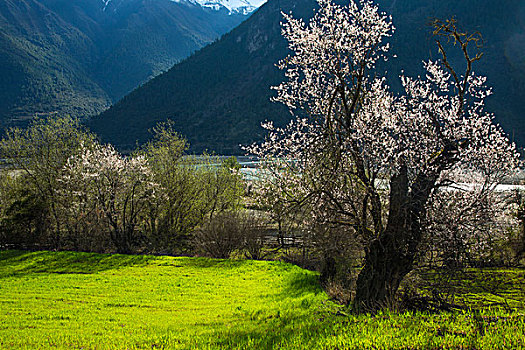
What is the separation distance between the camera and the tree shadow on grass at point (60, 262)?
71.8 feet

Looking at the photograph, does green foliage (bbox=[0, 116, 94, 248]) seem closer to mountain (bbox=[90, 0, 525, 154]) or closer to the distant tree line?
the distant tree line

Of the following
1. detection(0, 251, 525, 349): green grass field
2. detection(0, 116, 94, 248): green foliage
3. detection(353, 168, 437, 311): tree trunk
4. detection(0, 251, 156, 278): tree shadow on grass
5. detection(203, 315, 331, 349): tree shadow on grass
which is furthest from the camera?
detection(0, 116, 94, 248): green foliage

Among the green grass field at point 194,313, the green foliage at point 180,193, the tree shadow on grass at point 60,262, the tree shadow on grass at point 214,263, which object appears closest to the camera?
the green grass field at point 194,313

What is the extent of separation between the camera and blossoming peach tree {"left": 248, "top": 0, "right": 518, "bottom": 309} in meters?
10.0

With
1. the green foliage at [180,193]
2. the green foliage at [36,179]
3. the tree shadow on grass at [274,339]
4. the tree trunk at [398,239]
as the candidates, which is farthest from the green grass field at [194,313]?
the green foliage at [180,193]

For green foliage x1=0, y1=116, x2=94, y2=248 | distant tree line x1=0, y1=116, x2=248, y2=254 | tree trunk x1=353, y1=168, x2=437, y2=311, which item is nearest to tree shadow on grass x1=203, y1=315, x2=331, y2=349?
tree trunk x1=353, y1=168, x2=437, y2=311

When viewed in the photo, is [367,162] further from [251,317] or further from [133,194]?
[133,194]

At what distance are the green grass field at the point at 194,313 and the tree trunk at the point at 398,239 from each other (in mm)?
1740

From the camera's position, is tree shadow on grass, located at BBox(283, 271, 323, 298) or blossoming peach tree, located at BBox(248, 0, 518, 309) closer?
blossoming peach tree, located at BBox(248, 0, 518, 309)

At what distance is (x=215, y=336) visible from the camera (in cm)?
730

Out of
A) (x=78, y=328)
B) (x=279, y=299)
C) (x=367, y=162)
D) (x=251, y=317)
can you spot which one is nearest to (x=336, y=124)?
(x=367, y=162)

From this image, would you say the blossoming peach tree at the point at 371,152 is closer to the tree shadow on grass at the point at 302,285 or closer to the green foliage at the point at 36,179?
the tree shadow on grass at the point at 302,285

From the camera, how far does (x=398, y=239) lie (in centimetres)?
1009

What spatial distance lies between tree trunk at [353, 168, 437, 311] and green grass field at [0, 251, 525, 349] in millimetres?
1740
